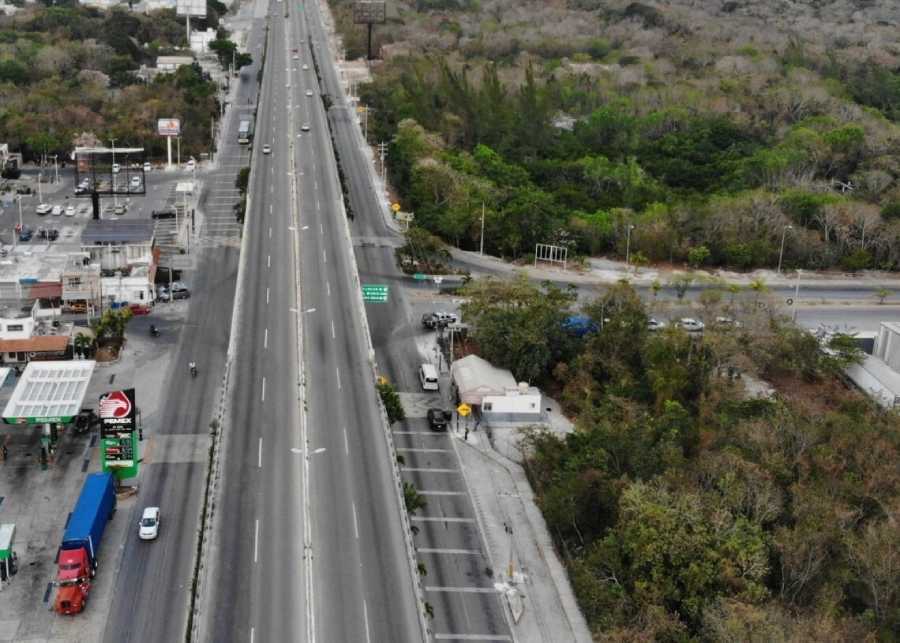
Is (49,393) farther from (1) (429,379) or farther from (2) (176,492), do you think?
(1) (429,379)

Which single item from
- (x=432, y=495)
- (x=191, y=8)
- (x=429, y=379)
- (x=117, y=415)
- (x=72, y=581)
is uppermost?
(x=191, y=8)

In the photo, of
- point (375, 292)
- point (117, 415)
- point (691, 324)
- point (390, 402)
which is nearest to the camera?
point (117, 415)

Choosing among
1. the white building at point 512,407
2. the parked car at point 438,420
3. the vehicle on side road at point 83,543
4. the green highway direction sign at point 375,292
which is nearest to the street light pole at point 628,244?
the green highway direction sign at point 375,292

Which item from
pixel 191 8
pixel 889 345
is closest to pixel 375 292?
pixel 889 345

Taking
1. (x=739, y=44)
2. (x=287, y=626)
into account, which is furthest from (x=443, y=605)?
(x=739, y=44)

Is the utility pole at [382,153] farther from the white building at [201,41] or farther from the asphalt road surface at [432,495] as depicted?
the white building at [201,41]

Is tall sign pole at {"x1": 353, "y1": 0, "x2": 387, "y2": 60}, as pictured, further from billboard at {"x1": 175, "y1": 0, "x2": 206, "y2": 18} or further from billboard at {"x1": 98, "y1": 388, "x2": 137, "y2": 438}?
billboard at {"x1": 98, "y1": 388, "x2": 137, "y2": 438}

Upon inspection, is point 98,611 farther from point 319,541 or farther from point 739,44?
point 739,44
